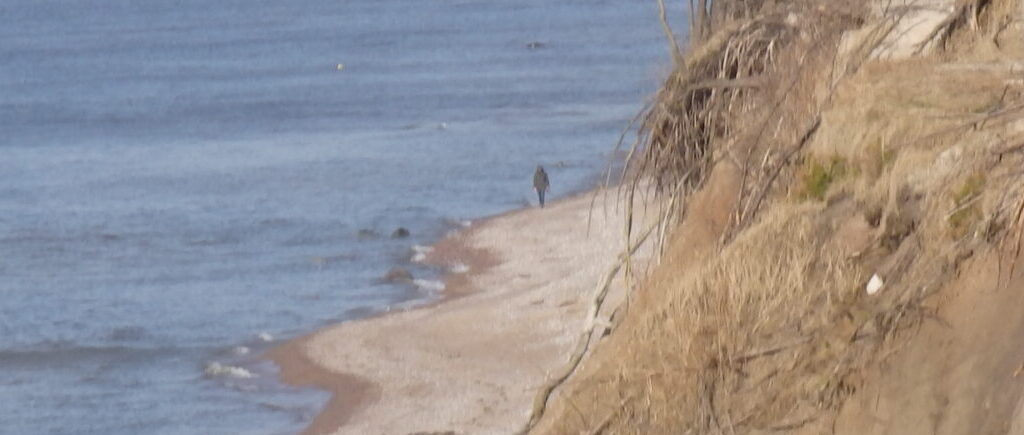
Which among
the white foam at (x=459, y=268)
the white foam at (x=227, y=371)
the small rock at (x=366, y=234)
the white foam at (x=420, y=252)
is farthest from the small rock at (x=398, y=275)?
the white foam at (x=227, y=371)

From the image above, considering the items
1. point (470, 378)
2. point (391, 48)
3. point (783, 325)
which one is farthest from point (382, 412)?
point (391, 48)

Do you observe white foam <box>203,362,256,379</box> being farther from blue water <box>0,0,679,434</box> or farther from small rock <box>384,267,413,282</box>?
small rock <box>384,267,413,282</box>

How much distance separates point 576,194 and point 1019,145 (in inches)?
1026

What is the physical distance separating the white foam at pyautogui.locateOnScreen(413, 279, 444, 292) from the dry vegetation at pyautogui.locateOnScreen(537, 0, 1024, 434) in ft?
55.5

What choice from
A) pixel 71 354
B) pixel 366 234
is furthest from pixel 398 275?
pixel 71 354

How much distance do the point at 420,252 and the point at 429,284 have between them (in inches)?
118

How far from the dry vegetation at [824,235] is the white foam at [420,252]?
19.8 metres

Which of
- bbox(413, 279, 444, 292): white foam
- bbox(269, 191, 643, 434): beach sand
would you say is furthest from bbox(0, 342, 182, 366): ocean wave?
bbox(413, 279, 444, 292): white foam

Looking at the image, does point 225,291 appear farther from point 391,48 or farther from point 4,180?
point 391,48

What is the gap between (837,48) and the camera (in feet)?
28.0

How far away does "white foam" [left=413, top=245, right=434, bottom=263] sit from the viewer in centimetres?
2859

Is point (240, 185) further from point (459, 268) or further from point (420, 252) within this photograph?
point (459, 268)

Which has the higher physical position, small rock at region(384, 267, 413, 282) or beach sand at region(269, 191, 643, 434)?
beach sand at region(269, 191, 643, 434)

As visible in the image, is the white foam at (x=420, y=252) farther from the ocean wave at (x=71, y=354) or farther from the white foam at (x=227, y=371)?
the white foam at (x=227, y=371)
